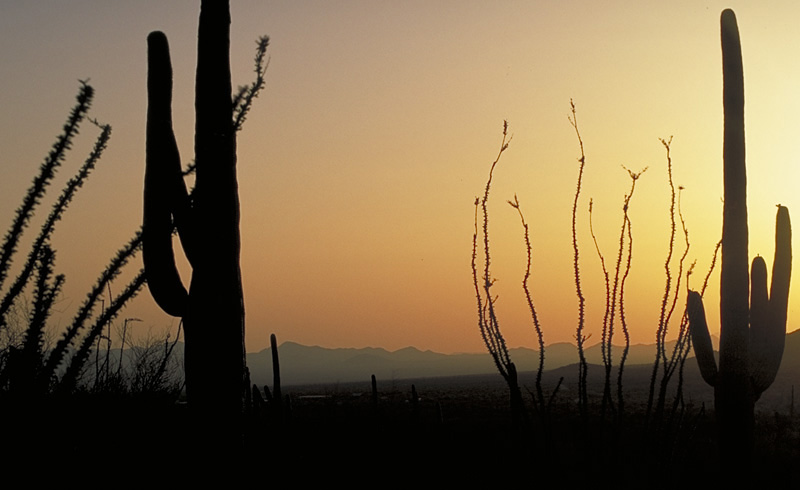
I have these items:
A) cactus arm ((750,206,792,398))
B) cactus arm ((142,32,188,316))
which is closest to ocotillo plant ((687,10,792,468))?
cactus arm ((750,206,792,398))

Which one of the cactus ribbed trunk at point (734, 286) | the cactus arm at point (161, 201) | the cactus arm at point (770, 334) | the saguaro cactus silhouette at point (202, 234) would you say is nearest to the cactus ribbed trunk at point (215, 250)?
the saguaro cactus silhouette at point (202, 234)

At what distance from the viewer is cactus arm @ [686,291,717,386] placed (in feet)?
26.8

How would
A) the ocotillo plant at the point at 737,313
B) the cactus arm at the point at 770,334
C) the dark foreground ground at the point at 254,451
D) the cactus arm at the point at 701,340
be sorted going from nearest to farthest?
the dark foreground ground at the point at 254,451
the ocotillo plant at the point at 737,313
the cactus arm at the point at 770,334
the cactus arm at the point at 701,340

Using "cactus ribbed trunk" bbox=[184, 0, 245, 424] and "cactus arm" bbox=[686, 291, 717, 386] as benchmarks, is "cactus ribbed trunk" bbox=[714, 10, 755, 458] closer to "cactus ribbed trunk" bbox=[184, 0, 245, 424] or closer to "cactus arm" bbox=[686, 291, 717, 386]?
"cactus arm" bbox=[686, 291, 717, 386]

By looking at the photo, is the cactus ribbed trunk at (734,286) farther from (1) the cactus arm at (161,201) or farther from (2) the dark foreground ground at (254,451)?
(1) the cactus arm at (161,201)

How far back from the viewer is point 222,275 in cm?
550

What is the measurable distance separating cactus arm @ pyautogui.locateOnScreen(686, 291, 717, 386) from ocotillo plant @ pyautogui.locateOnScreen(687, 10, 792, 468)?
0.03ft

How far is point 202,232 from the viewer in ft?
18.2

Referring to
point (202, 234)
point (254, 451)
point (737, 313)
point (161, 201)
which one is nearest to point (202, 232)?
point (202, 234)

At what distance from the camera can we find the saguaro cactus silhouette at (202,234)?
213 inches

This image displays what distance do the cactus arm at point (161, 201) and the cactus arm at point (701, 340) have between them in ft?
15.5

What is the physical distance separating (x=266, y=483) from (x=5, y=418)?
9.20 ft

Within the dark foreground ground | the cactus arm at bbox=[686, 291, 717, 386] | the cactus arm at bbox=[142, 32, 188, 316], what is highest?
the cactus arm at bbox=[142, 32, 188, 316]

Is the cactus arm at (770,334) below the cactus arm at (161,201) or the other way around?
below
